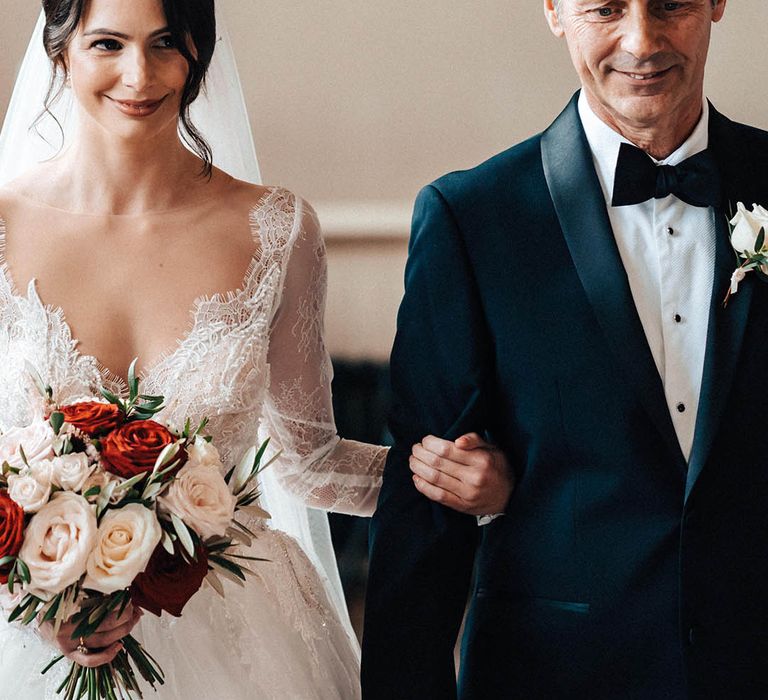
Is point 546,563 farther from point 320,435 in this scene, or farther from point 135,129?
point 135,129

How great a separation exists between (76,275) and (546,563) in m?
0.93

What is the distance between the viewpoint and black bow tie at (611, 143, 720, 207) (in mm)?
1649

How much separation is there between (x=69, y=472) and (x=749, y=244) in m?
0.98

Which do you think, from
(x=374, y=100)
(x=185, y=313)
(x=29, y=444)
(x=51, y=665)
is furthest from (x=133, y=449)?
(x=374, y=100)

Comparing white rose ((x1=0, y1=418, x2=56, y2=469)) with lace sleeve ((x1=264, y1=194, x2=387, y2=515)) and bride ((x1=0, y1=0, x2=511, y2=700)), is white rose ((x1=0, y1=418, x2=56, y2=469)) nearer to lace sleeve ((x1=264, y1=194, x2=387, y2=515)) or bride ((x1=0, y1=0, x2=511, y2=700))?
bride ((x1=0, y1=0, x2=511, y2=700))

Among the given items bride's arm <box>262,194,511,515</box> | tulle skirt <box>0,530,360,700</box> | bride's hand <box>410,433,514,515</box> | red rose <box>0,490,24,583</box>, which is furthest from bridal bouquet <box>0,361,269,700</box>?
bride's arm <box>262,194,511,515</box>

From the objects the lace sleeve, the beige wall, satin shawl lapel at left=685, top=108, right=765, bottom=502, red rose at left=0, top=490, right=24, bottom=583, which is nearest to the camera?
red rose at left=0, top=490, right=24, bottom=583

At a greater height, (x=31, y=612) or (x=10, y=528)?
(x=10, y=528)

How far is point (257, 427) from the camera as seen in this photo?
201cm

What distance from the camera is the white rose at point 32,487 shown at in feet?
4.87

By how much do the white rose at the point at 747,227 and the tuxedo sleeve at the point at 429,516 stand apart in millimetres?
386

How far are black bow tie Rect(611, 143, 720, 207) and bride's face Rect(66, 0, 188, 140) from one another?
76 cm

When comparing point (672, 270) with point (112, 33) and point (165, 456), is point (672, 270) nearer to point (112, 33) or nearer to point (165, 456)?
point (165, 456)

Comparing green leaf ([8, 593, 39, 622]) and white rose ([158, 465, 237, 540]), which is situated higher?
white rose ([158, 465, 237, 540])
